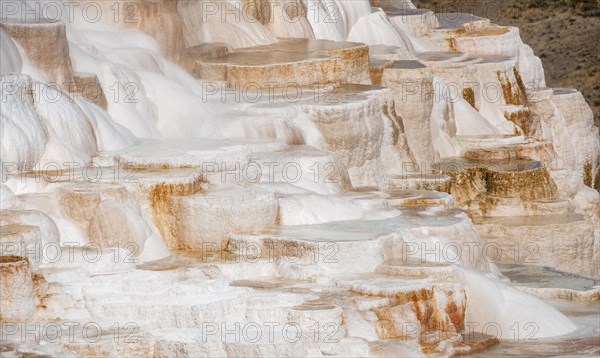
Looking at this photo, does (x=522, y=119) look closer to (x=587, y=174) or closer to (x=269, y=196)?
(x=587, y=174)

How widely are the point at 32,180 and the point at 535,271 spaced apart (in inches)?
188

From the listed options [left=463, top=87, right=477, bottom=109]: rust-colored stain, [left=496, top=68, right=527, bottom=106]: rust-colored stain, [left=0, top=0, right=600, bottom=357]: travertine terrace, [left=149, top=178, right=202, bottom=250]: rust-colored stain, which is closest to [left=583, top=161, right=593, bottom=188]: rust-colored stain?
[left=496, top=68, right=527, bottom=106]: rust-colored stain

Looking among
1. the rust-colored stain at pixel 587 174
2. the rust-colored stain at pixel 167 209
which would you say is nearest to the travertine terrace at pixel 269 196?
the rust-colored stain at pixel 167 209

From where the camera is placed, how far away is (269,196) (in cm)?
1240

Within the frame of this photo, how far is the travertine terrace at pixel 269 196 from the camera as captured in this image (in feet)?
34.6

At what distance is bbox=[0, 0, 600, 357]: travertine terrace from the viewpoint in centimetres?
1054

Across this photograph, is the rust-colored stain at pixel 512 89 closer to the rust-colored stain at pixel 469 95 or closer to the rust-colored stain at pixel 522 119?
the rust-colored stain at pixel 522 119

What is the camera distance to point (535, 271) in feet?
46.9

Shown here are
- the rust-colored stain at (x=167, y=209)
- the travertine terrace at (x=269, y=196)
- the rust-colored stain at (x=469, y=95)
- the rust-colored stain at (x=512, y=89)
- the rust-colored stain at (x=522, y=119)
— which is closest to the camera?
the travertine terrace at (x=269, y=196)

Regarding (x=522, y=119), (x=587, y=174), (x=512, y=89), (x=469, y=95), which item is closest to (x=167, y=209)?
(x=469, y=95)

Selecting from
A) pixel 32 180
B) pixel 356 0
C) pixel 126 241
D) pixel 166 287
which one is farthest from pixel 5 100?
pixel 356 0

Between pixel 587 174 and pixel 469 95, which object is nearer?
pixel 469 95

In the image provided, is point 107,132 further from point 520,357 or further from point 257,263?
point 520,357

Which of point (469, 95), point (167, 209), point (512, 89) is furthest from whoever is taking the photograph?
→ point (512, 89)
